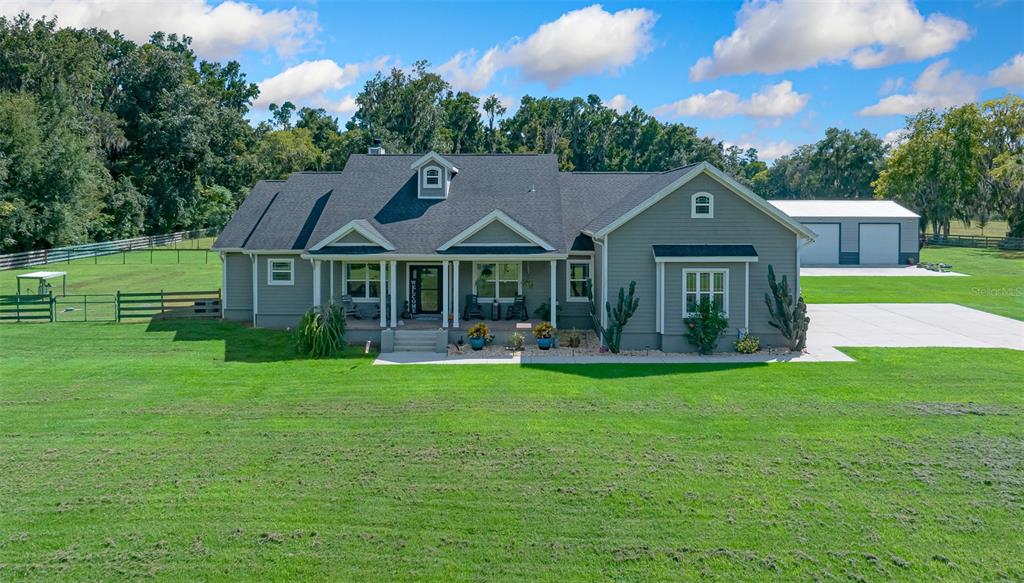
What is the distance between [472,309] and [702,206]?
7.84 metres

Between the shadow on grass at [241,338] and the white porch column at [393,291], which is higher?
the white porch column at [393,291]

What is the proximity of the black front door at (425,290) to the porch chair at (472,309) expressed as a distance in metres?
1.13

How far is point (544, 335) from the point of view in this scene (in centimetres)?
2155

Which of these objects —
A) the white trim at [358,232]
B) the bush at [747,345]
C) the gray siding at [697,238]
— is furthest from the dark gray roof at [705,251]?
the white trim at [358,232]

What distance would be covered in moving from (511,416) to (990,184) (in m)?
65.5

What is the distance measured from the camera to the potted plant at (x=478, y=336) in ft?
70.3

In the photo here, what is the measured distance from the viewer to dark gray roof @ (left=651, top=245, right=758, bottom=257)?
68.4 feet

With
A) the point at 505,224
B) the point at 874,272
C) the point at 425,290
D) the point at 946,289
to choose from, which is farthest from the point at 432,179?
the point at 874,272

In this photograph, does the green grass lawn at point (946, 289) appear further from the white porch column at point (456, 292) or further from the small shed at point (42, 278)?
the small shed at point (42, 278)

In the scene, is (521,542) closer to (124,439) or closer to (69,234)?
(124,439)

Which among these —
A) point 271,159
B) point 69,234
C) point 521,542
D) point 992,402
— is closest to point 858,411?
point 992,402

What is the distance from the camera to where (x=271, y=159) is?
72.1 m

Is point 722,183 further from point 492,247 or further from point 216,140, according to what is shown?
point 216,140

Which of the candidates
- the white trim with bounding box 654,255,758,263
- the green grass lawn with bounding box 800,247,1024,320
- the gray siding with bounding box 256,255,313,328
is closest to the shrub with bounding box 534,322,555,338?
the white trim with bounding box 654,255,758,263
